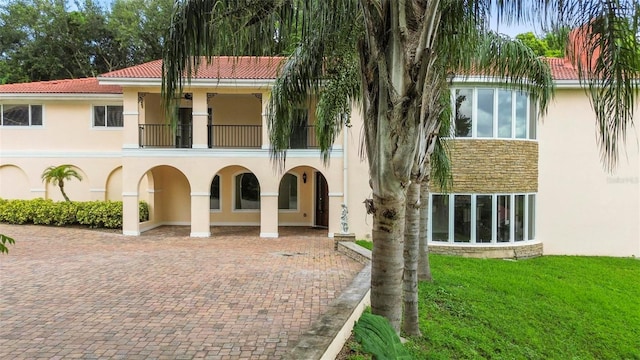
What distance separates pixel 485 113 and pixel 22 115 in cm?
2019

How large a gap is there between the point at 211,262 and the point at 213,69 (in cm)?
777

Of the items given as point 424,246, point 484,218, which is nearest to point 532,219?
point 484,218

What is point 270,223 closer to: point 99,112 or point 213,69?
point 213,69

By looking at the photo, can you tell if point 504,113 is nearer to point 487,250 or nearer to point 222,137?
point 487,250

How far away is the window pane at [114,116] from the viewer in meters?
18.0

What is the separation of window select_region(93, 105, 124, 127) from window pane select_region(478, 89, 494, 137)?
15.5 meters

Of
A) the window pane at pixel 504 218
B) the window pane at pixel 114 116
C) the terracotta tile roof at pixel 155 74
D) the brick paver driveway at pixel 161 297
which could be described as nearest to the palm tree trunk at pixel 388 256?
the brick paver driveway at pixel 161 297

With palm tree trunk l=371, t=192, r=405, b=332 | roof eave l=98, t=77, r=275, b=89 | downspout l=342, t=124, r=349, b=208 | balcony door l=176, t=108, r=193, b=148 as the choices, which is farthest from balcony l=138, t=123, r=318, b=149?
palm tree trunk l=371, t=192, r=405, b=332

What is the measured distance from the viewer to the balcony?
16.2 metres

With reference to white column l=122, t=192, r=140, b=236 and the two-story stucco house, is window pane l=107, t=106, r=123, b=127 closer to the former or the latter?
the two-story stucco house

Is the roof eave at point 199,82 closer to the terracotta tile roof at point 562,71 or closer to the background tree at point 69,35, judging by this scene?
the terracotta tile roof at point 562,71

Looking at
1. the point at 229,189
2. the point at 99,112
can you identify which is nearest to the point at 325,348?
the point at 229,189

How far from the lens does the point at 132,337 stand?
5449 millimetres

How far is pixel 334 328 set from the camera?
194 inches
